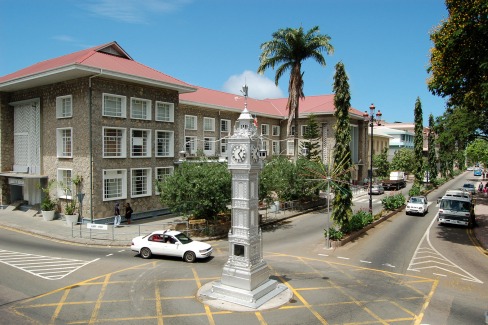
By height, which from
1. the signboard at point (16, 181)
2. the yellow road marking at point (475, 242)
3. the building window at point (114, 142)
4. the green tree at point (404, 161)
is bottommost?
the yellow road marking at point (475, 242)

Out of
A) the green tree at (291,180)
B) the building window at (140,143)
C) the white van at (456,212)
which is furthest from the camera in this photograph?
the green tree at (291,180)

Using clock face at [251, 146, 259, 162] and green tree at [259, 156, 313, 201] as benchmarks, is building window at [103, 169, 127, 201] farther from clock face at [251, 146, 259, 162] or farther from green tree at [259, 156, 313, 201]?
clock face at [251, 146, 259, 162]

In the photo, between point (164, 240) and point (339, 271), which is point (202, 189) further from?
point (339, 271)

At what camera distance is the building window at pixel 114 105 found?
27.9 m

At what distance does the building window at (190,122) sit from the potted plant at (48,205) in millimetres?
15472

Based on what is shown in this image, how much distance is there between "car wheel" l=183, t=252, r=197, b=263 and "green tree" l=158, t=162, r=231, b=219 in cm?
523

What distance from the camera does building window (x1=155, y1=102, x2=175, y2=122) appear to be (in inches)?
1259

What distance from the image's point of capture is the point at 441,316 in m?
12.0

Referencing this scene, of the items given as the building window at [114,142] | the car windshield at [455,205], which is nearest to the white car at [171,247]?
the building window at [114,142]

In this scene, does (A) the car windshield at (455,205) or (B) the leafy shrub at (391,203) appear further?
(B) the leafy shrub at (391,203)

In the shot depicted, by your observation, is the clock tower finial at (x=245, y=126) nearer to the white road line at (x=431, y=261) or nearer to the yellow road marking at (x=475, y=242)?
the white road line at (x=431, y=261)

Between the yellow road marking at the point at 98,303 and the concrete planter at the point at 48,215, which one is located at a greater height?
the concrete planter at the point at 48,215

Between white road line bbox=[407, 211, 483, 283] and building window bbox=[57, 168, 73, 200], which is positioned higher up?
building window bbox=[57, 168, 73, 200]

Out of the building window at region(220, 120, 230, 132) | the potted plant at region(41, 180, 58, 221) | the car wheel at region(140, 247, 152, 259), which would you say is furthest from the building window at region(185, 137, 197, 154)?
the car wheel at region(140, 247, 152, 259)
